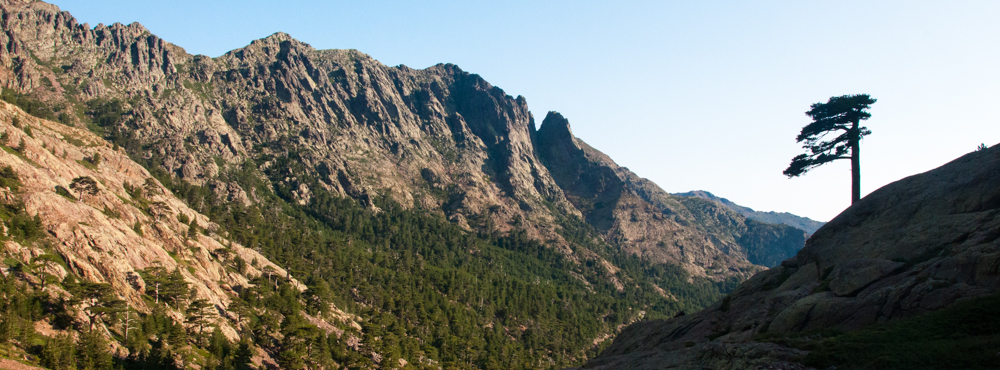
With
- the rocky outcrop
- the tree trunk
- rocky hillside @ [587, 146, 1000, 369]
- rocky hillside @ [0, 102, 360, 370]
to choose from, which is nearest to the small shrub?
rocky hillside @ [0, 102, 360, 370]

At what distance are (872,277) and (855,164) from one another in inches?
903

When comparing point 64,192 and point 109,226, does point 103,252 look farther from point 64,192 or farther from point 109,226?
point 64,192

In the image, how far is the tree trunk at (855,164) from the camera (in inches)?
1702

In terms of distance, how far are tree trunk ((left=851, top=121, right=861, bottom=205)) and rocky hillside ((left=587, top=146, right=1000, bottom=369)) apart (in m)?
5.46

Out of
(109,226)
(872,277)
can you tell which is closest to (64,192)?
(109,226)

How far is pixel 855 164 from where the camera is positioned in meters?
43.7

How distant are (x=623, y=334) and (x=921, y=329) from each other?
34.2 meters

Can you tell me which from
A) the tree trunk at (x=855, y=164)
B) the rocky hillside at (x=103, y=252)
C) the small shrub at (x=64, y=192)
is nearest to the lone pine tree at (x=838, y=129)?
the tree trunk at (x=855, y=164)

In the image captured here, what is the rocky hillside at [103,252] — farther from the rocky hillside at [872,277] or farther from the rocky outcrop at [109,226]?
the rocky hillside at [872,277]

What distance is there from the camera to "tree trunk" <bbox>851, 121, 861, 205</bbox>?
4322 cm

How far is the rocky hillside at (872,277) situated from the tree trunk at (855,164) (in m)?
5.46

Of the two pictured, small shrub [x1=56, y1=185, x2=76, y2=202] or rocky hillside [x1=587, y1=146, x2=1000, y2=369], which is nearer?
rocky hillside [x1=587, y1=146, x2=1000, y2=369]

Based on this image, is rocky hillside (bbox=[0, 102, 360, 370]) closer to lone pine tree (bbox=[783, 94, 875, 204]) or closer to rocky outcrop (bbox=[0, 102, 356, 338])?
rocky outcrop (bbox=[0, 102, 356, 338])

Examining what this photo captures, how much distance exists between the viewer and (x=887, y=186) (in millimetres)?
38594
